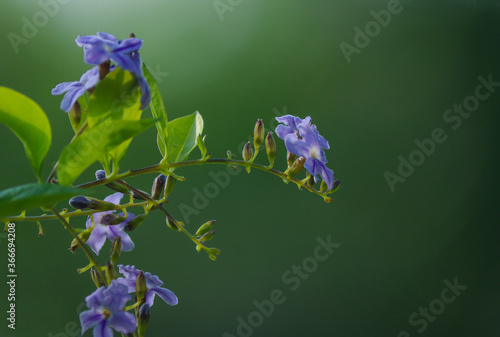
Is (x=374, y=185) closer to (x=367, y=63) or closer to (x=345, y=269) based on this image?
(x=345, y=269)

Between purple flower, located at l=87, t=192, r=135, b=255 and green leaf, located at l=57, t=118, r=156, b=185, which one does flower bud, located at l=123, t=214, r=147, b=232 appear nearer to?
purple flower, located at l=87, t=192, r=135, b=255

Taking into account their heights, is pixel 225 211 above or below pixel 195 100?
below

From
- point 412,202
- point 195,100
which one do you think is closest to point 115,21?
point 195,100

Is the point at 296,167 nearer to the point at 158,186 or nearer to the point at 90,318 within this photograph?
the point at 158,186

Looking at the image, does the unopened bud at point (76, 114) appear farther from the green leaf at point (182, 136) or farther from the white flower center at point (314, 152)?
the white flower center at point (314, 152)

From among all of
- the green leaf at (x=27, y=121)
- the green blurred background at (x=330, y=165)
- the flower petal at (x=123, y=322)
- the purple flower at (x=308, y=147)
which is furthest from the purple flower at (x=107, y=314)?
the green blurred background at (x=330, y=165)

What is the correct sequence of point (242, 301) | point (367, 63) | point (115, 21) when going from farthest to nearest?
1. point (367, 63)
2. point (242, 301)
3. point (115, 21)
